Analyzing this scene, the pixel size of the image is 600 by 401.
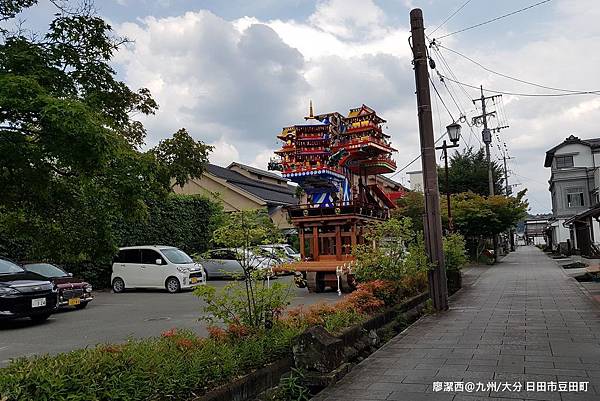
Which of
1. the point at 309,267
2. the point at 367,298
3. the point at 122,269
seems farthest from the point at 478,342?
the point at 122,269

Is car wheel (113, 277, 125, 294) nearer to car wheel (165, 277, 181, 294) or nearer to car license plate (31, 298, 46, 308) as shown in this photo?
car wheel (165, 277, 181, 294)

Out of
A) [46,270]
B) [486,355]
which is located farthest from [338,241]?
[486,355]

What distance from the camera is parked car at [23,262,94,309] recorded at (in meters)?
13.3

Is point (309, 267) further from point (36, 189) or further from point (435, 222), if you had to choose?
point (36, 189)

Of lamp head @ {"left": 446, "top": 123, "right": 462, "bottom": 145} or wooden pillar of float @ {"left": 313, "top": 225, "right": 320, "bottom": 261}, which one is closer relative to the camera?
lamp head @ {"left": 446, "top": 123, "right": 462, "bottom": 145}

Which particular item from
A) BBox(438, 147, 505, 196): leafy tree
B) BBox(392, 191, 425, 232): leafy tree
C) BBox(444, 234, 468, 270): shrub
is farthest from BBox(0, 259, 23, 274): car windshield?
BBox(438, 147, 505, 196): leafy tree

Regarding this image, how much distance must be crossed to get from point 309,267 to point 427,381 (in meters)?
11.1

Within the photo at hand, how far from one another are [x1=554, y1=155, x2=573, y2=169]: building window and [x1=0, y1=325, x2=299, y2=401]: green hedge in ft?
159

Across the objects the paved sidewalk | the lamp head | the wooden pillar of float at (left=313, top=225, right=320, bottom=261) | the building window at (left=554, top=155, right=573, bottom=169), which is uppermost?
the building window at (left=554, top=155, right=573, bottom=169)

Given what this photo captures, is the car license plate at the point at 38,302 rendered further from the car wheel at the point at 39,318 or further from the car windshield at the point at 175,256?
A: the car windshield at the point at 175,256

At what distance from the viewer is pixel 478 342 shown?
7.65 meters

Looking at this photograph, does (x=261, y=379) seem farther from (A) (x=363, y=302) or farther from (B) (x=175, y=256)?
(B) (x=175, y=256)

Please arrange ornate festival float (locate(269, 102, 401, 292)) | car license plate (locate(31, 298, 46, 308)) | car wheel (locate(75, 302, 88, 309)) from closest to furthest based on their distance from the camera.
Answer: car license plate (locate(31, 298, 46, 308))
car wheel (locate(75, 302, 88, 309))
ornate festival float (locate(269, 102, 401, 292))

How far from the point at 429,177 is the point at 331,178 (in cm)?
761
